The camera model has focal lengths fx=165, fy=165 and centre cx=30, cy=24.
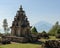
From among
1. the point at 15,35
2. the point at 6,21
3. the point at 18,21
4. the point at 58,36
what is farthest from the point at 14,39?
the point at 6,21

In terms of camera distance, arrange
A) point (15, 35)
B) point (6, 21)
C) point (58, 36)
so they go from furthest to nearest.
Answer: point (6, 21) < point (58, 36) < point (15, 35)

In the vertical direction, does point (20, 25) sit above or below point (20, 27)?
above

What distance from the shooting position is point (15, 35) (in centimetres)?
4419

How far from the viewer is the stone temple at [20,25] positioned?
43.4 metres

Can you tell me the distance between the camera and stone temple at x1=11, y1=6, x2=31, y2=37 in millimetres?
43406

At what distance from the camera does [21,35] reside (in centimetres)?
4344

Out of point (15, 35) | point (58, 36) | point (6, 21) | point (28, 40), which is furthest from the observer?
point (6, 21)

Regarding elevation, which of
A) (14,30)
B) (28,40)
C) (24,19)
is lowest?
(28,40)

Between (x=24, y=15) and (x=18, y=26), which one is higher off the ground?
(x=24, y=15)

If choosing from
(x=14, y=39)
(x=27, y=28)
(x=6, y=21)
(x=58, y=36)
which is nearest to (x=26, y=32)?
(x=27, y=28)

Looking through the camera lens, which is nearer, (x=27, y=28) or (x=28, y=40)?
(x=28, y=40)

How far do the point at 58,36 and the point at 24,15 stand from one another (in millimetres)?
17579

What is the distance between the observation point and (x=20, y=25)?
4328cm

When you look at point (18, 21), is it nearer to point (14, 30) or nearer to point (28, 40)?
point (14, 30)
